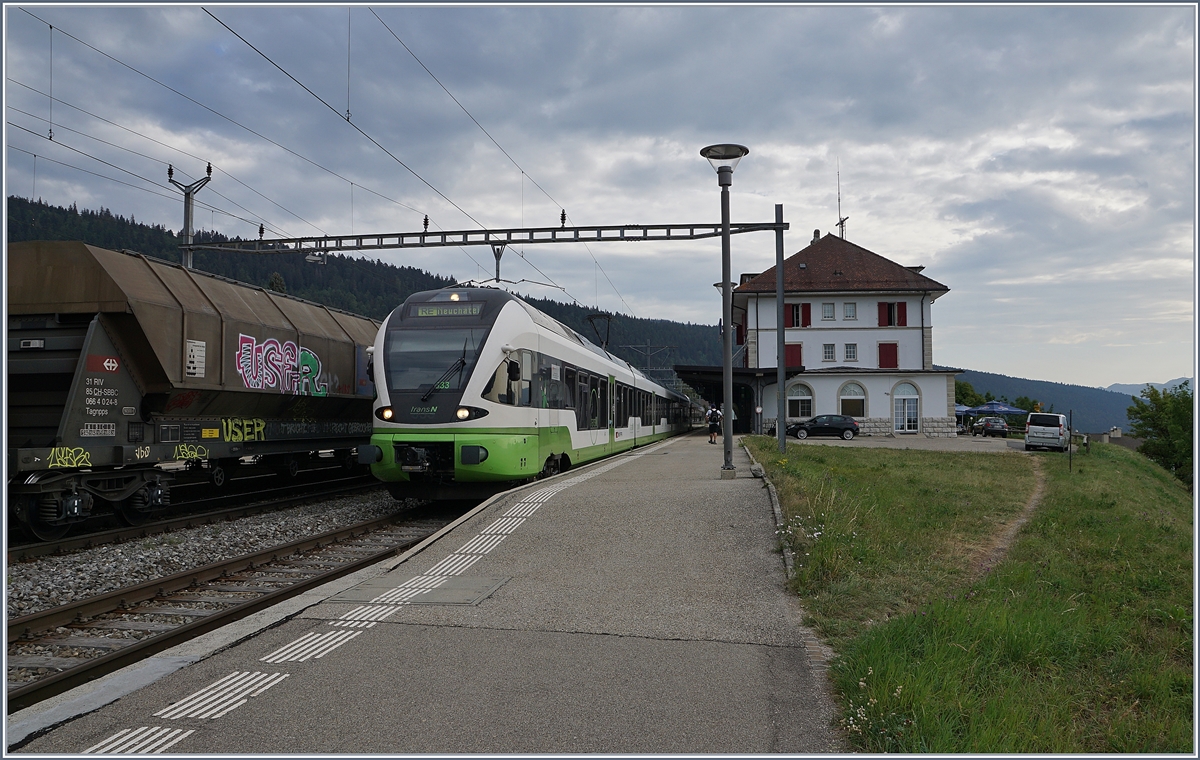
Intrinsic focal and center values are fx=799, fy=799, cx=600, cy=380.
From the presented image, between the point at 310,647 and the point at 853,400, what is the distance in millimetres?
43923

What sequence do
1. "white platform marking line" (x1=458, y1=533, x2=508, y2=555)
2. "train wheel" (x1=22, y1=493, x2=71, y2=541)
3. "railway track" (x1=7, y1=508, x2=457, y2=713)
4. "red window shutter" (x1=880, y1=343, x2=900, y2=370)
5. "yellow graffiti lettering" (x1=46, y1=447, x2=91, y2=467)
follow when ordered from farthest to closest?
"red window shutter" (x1=880, y1=343, x2=900, y2=370) < "train wheel" (x1=22, y1=493, x2=71, y2=541) < "yellow graffiti lettering" (x1=46, y1=447, x2=91, y2=467) < "white platform marking line" (x1=458, y1=533, x2=508, y2=555) < "railway track" (x1=7, y1=508, x2=457, y2=713)

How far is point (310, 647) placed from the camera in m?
5.30

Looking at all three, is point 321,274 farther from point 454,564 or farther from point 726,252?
point 454,564

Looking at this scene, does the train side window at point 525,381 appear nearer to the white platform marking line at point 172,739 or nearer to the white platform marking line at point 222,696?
the white platform marking line at point 222,696

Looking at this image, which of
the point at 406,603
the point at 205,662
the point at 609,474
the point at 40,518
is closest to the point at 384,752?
the point at 205,662

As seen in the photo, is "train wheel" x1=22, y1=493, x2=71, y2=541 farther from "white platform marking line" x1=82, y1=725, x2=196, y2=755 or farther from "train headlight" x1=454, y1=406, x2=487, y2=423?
"white platform marking line" x1=82, y1=725, x2=196, y2=755

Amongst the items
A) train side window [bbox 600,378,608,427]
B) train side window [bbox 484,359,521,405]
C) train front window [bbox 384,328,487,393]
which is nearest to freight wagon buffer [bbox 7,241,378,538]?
train front window [bbox 384,328,487,393]

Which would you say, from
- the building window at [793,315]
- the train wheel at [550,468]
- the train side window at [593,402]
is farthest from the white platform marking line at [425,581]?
the building window at [793,315]

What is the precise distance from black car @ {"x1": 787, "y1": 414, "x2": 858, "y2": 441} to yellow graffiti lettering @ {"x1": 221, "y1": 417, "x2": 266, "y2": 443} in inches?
1295

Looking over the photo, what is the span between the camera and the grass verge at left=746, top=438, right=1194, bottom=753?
4129 millimetres

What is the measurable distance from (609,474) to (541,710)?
10.4 meters

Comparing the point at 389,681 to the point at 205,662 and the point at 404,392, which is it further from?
the point at 404,392

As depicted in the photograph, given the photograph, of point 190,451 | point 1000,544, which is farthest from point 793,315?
point 190,451

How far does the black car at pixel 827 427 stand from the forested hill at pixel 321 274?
25947 millimetres
